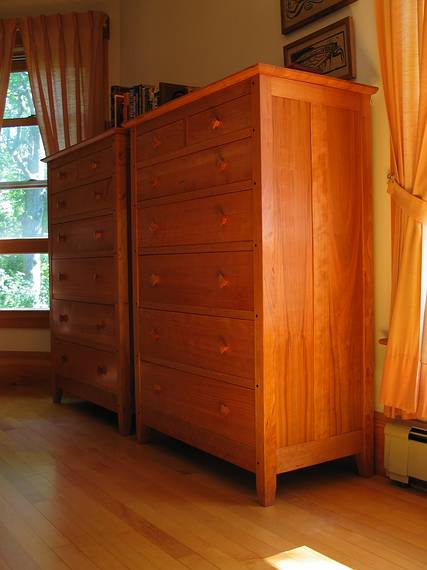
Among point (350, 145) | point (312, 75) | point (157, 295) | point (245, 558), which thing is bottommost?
point (245, 558)

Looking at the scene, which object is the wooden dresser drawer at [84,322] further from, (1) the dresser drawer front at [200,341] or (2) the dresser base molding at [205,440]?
(2) the dresser base molding at [205,440]

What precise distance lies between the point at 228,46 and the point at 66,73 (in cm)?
138

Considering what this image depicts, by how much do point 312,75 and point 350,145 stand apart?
0.94 ft

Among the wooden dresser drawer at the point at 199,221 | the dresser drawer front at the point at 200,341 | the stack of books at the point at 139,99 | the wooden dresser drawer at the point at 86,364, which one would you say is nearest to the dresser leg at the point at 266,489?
the dresser drawer front at the point at 200,341

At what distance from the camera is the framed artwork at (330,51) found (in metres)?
2.37

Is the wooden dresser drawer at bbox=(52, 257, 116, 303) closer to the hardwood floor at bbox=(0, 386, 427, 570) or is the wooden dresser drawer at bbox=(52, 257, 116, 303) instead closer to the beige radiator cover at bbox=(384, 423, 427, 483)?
the hardwood floor at bbox=(0, 386, 427, 570)

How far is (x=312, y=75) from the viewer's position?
2127mm

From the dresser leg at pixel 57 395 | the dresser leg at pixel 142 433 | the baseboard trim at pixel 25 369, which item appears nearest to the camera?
the dresser leg at pixel 142 433

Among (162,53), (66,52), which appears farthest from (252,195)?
(66,52)

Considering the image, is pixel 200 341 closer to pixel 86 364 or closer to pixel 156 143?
pixel 156 143

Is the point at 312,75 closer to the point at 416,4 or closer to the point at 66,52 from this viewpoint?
the point at 416,4

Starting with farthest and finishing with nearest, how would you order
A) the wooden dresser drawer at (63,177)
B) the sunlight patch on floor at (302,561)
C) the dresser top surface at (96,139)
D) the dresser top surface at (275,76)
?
1. the wooden dresser drawer at (63,177)
2. the dresser top surface at (96,139)
3. the dresser top surface at (275,76)
4. the sunlight patch on floor at (302,561)

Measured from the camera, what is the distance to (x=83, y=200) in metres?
3.21

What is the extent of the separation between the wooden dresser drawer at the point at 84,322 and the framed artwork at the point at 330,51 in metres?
1.38
